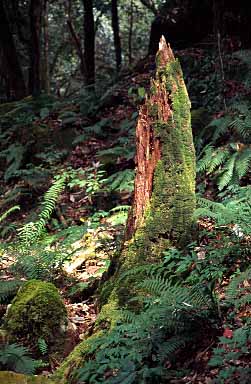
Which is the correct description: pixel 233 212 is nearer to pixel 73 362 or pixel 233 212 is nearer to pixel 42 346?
pixel 73 362

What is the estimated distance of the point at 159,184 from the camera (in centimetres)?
436

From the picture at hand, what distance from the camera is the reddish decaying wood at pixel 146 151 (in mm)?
4383

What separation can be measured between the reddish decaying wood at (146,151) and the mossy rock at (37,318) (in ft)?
3.30

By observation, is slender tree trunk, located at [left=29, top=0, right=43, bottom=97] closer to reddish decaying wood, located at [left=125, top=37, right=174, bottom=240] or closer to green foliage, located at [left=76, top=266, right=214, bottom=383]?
reddish decaying wood, located at [left=125, top=37, right=174, bottom=240]

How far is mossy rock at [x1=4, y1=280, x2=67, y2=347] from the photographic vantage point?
4.43 meters

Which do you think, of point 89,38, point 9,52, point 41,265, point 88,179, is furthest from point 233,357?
point 89,38

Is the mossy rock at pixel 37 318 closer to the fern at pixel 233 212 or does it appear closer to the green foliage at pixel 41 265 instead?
the green foliage at pixel 41 265

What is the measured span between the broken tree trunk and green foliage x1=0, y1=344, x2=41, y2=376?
0.70 meters

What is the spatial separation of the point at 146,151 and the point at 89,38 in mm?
10447

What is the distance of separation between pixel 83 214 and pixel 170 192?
3.56 meters

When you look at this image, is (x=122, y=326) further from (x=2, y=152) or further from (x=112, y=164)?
(x=2, y=152)

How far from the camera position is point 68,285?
219 inches

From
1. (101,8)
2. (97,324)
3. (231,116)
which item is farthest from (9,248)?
(101,8)

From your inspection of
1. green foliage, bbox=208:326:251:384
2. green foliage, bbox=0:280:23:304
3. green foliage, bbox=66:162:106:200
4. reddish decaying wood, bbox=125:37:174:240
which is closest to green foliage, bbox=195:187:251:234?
reddish decaying wood, bbox=125:37:174:240
